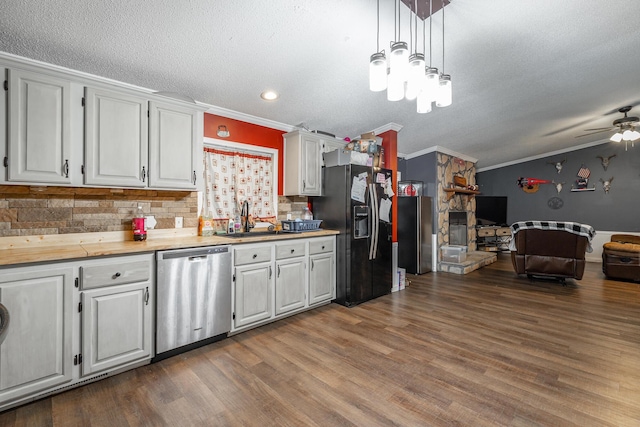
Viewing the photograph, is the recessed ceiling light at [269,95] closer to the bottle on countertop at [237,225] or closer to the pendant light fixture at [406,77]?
the bottle on countertop at [237,225]

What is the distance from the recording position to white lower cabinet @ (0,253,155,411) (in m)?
1.72

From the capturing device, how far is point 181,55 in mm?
2307

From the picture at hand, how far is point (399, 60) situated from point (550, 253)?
4685 mm

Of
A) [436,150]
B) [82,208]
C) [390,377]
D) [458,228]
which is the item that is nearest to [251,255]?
[82,208]

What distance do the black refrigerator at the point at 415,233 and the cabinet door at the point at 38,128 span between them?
4904 millimetres

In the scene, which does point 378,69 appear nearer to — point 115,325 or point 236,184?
point 236,184

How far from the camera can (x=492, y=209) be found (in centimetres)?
786

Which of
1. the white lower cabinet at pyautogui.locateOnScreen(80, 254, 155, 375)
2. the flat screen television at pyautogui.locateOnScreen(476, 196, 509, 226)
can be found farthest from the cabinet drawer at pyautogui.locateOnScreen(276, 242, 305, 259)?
the flat screen television at pyautogui.locateOnScreen(476, 196, 509, 226)

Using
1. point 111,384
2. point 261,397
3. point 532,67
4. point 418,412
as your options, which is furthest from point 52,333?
point 532,67

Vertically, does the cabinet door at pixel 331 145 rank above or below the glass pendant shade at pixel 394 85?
above

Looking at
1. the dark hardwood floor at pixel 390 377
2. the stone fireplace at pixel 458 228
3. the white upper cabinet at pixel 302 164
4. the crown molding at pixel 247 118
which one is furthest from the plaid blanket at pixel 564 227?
the crown molding at pixel 247 118

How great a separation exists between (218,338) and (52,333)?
3.89 ft

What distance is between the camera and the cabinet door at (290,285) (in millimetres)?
3082

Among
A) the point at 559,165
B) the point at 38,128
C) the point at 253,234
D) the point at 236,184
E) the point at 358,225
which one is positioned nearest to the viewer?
the point at 38,128
